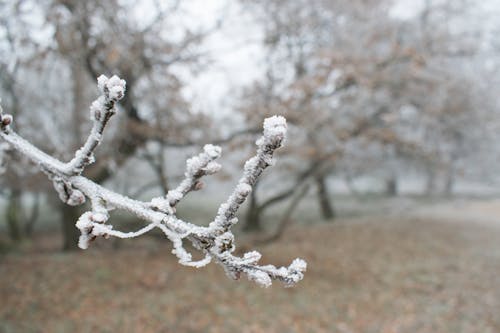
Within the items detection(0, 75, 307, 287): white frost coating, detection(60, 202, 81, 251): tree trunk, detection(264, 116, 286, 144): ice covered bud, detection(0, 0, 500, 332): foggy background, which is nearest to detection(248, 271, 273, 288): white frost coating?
detection(0, 75, 307, 287): white frost coating

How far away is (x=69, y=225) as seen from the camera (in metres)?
10.7

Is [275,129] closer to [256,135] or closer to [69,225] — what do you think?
[256,135]

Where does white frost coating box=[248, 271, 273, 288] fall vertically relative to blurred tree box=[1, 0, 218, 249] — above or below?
below

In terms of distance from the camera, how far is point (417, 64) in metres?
8.48

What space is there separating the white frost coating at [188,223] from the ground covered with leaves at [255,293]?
5425mm

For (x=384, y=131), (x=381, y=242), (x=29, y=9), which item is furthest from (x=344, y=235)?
(x=29, y=9)

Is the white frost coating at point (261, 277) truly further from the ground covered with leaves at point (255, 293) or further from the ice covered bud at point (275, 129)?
the ground covered with leaves at point (255, 293)

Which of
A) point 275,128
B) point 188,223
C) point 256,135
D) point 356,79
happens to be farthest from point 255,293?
point 275,128

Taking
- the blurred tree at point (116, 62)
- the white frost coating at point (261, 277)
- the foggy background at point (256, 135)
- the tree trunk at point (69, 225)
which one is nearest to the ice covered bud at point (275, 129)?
the white frost coating at point (261, 277)

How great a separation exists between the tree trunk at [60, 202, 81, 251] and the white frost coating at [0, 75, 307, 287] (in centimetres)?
1009

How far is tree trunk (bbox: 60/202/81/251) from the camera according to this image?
10.6 metres

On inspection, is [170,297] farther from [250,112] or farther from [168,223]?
[168,223]

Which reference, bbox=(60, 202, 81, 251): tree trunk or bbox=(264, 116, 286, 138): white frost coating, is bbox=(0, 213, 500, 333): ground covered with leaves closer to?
bbox=(60, 202, 81, 251): tree trunk

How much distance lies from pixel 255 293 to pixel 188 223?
6902mm
